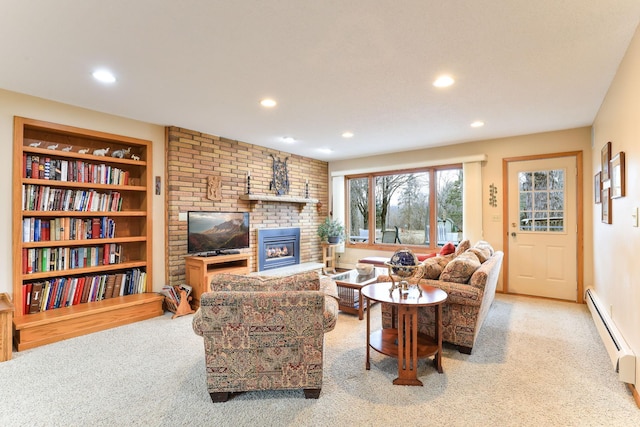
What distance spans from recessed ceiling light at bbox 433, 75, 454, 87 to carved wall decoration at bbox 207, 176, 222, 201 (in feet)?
10.4

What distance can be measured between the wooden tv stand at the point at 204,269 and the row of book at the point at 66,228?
38.7 inches

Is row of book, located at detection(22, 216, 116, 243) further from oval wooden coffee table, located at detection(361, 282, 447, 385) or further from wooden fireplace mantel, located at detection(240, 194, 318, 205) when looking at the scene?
oval wooden coffee table, located at detection(361, 282, 447, 385)

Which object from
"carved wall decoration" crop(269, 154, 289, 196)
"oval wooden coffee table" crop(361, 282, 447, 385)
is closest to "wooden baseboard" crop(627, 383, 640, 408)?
"oval wooden coffee table" crop(361, 282, 447, 385)

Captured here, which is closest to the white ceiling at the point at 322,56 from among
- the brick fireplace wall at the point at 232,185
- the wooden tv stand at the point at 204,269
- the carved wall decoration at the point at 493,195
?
the brick fireplace wall at the point at 232,185

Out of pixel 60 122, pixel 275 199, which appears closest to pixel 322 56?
pixel 60 122

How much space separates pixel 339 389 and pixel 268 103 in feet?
8.85

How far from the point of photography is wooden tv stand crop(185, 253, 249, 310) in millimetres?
3908

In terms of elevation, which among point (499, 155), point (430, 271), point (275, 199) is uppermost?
point (499, 155)

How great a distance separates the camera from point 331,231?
20.0ft

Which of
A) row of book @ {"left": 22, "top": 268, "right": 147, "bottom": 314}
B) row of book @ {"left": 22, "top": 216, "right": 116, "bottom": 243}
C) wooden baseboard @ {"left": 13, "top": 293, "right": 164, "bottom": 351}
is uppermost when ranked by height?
row of book @ {"left": 22, "top": 216, "right": 116, "bottom": 243}

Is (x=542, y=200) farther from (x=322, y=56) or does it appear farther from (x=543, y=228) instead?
(x=322, y=56)

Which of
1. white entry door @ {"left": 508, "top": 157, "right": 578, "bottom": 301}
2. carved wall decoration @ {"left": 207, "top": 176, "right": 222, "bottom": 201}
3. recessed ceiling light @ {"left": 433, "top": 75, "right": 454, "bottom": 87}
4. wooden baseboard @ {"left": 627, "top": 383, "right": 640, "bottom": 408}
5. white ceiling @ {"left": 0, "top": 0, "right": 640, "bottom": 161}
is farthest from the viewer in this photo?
carved wall decoration @ {"left": 207, "top": 176, "right": 222, "bottom": 201}

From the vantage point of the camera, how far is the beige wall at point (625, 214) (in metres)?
2.07

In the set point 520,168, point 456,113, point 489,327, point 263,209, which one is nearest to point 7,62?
point 263,209
